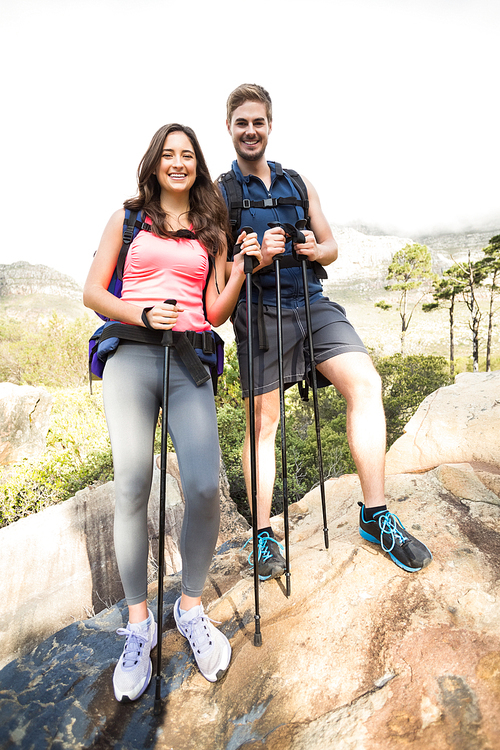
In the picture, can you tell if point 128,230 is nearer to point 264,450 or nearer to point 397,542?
point 264,450

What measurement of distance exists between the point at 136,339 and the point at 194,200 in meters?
1.04

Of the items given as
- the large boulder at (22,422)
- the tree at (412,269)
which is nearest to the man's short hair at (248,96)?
the large boulder at (22,422)

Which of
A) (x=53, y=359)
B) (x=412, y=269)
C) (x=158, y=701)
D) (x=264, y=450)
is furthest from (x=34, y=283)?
(x=158, y=701)

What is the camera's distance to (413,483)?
3.57 m

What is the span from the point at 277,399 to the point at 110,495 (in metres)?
2.98

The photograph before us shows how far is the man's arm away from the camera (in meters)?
2.90

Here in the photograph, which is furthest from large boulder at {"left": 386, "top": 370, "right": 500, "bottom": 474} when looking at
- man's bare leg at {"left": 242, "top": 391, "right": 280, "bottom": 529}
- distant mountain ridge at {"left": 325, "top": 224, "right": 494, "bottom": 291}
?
distant mountain ridge at {"left": 325, "top": 224, "right": 494, "bottom": 291}

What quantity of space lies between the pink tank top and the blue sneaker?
144cm

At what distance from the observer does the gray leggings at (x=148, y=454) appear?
2176 millimetres

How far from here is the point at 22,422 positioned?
30.2 ft

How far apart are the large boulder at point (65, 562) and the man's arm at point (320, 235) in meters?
3.14

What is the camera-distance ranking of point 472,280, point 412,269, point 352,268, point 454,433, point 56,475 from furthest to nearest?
1. point 352,268
2. point 412,269
3. point 472,280
4. point 56,475
5. point 454,433

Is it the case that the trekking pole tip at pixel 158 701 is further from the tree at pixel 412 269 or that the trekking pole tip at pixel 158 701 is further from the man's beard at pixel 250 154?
the tree at pixel 412 269

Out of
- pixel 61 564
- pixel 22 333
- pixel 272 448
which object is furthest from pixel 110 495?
pixel 22 333
